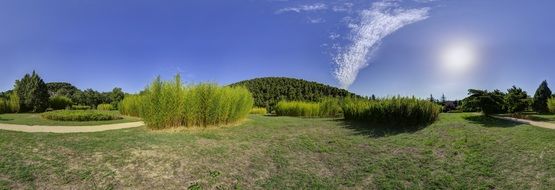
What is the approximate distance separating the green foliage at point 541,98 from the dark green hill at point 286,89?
2059 cm

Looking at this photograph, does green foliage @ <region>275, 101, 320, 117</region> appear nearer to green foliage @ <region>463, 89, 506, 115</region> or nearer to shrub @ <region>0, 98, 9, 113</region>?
green foliage @ <region>463, 89, 506, 115</region>

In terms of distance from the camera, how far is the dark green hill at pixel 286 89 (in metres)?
44.5

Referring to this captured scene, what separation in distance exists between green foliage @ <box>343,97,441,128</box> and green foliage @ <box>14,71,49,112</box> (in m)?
24.6

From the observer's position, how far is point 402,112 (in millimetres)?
13383

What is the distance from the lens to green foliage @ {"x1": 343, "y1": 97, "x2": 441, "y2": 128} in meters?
13.2

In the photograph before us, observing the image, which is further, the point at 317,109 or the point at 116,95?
the point at 116,95

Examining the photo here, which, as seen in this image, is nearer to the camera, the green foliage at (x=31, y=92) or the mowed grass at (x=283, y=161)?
the mowed grass at (x=283, y=161)

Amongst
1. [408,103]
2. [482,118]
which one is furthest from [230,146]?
[482,118]

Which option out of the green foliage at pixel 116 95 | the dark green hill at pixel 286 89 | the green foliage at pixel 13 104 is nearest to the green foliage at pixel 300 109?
the dark green hill at pixel 286 89

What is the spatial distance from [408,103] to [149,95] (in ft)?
29.8

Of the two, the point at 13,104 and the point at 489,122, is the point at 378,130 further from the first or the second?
the point at 13,104

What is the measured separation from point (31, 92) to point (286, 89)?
28386 mm

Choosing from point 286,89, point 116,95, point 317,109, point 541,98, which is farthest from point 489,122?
point 116,95

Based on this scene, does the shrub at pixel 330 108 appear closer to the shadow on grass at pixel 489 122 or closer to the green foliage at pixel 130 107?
the shadow on grass at pixel 489 122
